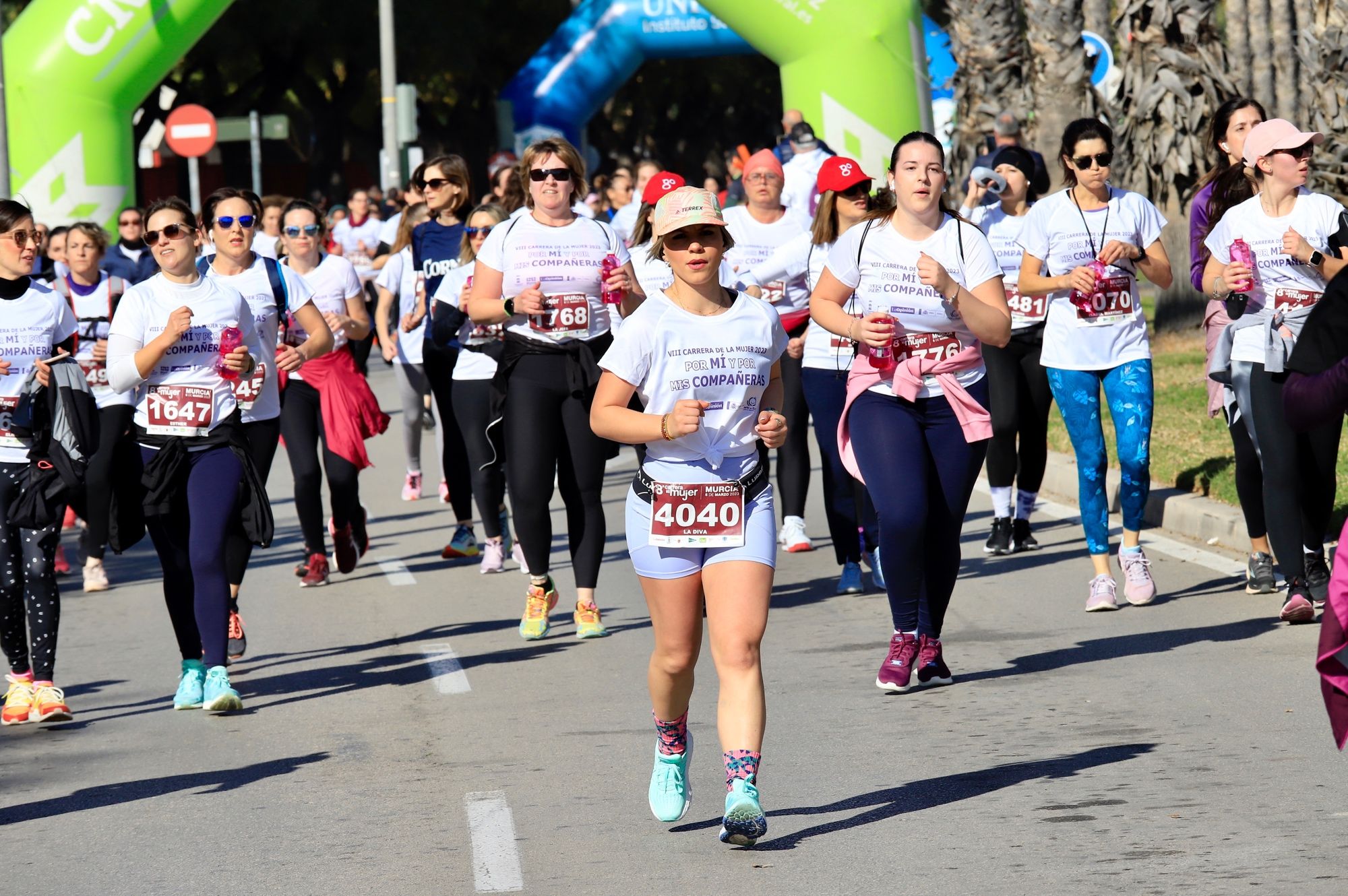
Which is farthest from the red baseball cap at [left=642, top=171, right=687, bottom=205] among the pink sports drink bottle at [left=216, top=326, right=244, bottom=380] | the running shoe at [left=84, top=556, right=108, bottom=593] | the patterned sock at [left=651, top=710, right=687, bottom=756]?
the running shoe at [left=84, top=556, right=108, bottom=593]

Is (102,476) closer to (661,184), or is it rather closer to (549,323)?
(549,323)

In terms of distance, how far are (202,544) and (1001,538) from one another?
487 cm

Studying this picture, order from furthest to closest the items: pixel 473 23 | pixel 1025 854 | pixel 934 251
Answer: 1. pixel 473 23
2. pixel 934 251
3. pixel 1025 854

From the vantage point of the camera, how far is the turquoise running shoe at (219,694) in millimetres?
8000

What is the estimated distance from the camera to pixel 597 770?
6789 mm

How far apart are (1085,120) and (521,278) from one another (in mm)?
2564

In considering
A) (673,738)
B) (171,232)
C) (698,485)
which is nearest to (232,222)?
(171,232)

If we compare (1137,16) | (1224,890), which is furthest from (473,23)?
(1224,890)

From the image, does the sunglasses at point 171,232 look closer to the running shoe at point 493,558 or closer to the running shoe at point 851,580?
the running shoe at point 851,580

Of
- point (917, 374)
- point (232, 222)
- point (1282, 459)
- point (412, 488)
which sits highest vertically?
point (232, 222)

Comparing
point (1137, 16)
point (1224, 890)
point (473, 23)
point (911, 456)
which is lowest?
point (1224, 890)

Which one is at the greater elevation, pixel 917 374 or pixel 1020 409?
pixel 917 374

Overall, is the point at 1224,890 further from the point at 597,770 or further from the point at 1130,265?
the point at 1130,265

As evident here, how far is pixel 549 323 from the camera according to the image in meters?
9.17
